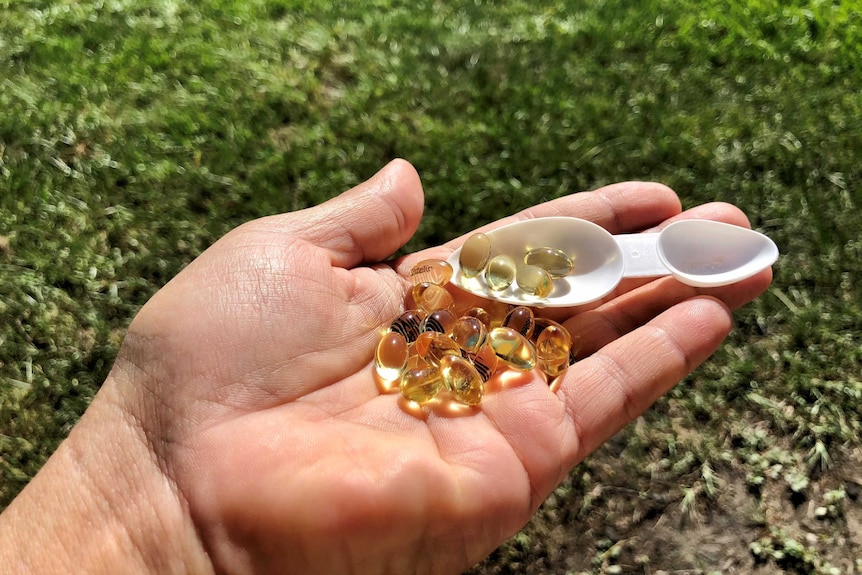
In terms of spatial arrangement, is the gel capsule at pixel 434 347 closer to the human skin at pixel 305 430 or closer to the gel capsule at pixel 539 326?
the human skin at pixel 305 430

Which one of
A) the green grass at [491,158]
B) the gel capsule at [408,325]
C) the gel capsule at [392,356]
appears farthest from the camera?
the green grass at [491,158]

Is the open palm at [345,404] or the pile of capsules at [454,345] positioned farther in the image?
the pile of capsules at [454,345]

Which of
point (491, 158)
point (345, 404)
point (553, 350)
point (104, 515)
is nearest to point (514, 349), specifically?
point (553, 350)

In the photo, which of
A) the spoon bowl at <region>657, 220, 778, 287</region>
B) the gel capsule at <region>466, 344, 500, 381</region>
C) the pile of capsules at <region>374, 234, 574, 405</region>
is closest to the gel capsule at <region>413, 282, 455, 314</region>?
the pile of capsules at <region>374, 234, 574, 405</region>

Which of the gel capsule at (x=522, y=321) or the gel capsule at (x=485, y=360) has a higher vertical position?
the gel capsule at (x=522, y=321)

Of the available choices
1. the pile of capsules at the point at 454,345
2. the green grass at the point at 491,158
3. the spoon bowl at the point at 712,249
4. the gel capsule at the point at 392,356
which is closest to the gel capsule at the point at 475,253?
the pile of capsules at the point at 454,345

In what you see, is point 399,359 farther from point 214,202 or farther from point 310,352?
point 214,202

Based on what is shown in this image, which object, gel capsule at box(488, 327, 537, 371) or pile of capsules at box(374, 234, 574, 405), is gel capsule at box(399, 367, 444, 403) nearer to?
pile of capsules at box(374, 234, 574, 405)
